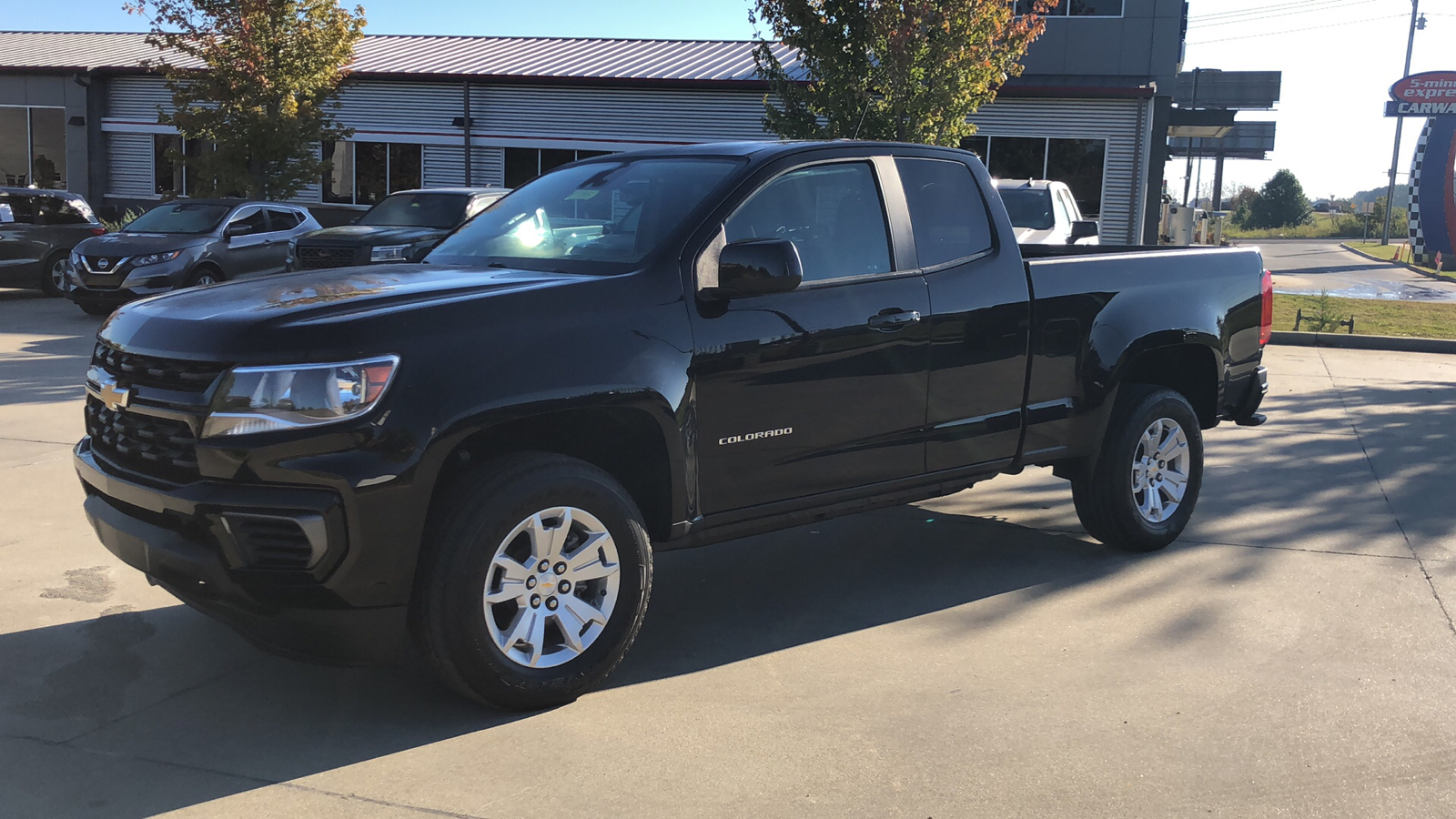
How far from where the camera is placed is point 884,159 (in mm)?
5137

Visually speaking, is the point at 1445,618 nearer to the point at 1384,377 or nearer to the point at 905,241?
the point at 905,241

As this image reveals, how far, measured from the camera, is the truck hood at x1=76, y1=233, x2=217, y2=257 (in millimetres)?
15336

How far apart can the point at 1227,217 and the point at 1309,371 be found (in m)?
71.4

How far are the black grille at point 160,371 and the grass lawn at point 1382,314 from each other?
15906 millimetres

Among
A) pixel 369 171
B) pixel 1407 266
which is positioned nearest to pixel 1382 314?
pixel 369 171

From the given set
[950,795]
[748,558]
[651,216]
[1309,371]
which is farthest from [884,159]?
[1309,371]

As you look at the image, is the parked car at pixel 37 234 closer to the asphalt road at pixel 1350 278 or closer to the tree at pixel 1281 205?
the asphalt road at pixel 1350 278

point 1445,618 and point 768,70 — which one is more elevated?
point 768,70

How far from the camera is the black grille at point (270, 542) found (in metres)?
3.49

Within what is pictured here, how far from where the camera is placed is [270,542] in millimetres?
3521

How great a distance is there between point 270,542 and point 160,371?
71 cm

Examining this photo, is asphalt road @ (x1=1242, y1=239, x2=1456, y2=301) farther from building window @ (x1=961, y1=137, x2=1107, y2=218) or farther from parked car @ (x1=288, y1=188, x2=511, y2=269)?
parked car @ (x1=288, y1=188, x2=511, y2=269)

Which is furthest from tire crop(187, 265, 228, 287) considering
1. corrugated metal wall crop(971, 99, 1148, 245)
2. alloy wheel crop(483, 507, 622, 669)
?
corrugated metal wall crop(971, 99, 1148, 245)

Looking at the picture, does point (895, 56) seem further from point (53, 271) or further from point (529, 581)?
point (53, 271)
